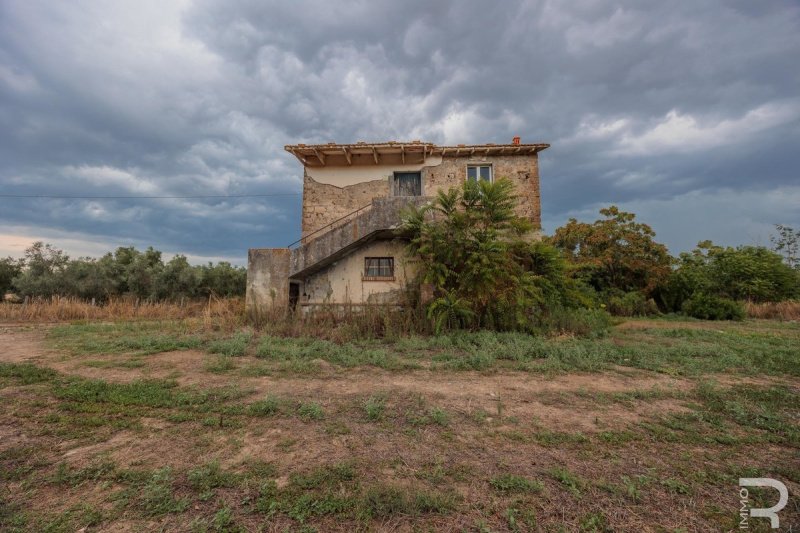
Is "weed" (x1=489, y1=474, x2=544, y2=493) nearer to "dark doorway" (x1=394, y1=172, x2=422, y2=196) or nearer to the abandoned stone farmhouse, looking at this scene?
the abandoned stone farmhouse

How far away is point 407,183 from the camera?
14.7 metres

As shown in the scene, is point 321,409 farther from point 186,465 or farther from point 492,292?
point 492,292

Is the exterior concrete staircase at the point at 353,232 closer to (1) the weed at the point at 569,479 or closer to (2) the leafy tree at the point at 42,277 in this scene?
(1) the weed at the point at 569,479

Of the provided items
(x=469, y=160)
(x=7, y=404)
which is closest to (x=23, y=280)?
(x=7, y=404)

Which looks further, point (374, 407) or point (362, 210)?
point (362, 210)

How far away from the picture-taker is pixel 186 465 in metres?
3.12

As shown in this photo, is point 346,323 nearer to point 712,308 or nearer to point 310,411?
point 310,411

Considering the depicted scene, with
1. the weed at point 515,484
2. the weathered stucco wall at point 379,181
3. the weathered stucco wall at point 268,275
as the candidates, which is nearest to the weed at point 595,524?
the weed at point 515,484

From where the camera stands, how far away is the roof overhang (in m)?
13.6

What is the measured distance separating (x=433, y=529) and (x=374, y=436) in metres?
1.45

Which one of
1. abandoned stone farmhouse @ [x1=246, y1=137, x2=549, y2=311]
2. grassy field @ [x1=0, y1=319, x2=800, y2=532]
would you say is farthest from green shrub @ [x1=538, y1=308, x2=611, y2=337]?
abandoned stone farmhouse @ [x1=246, y1=137, x2=549, y2=311]

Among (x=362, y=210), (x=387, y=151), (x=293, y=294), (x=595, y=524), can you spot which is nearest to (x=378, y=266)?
(x=362, y=210)

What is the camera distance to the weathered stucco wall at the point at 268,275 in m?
12.4

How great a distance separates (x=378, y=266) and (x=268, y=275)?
3.97 m
